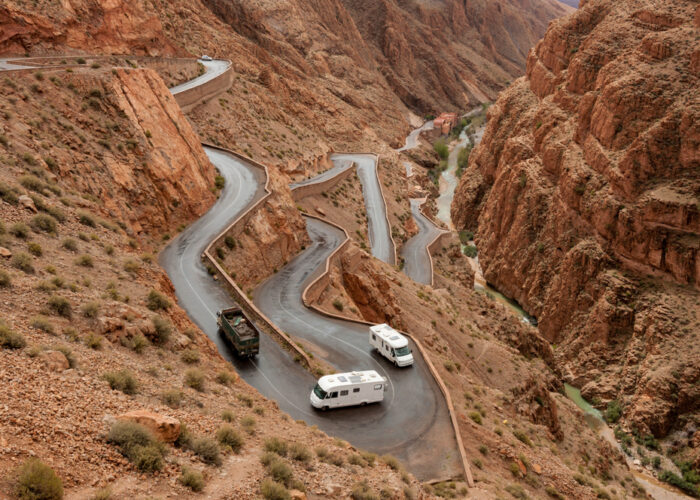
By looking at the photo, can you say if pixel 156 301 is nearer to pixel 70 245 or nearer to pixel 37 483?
pixel 70 245

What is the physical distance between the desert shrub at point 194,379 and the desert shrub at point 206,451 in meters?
2.71

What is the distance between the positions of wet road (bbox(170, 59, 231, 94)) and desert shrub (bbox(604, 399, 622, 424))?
36.4 m

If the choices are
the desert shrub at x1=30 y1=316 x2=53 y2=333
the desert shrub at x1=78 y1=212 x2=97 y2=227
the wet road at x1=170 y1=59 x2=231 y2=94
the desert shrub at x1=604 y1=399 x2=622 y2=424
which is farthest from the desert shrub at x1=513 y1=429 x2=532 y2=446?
the wet road at x1=170 y1=59 x2=231 y2=94

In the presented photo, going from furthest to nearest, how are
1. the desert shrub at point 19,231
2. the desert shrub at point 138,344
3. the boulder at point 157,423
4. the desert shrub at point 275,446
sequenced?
the desert shrub at point 19,231
the desert shrub at point 138,344
the desert shrub at point 275,446
the boulder at point 157,423

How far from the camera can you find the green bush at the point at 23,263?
1229 cm

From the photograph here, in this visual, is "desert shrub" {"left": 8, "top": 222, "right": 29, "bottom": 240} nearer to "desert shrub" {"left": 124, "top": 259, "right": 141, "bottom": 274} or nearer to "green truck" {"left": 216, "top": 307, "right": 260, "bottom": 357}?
"desert shrub" {"left": 124, "top": 259, "right": 141, "bottom": 274}

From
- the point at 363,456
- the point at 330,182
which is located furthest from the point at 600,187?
the point at 363,456

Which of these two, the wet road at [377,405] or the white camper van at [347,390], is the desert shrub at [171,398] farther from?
the white camper van at [347,390]

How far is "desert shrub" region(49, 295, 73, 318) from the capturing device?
11531 mm

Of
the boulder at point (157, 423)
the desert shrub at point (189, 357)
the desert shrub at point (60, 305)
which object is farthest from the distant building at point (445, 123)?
the boulder at point (157, 423)

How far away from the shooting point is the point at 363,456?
42.3 feet

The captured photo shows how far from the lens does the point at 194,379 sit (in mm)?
12203

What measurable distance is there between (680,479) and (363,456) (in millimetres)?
25560

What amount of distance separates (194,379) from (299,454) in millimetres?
3134
